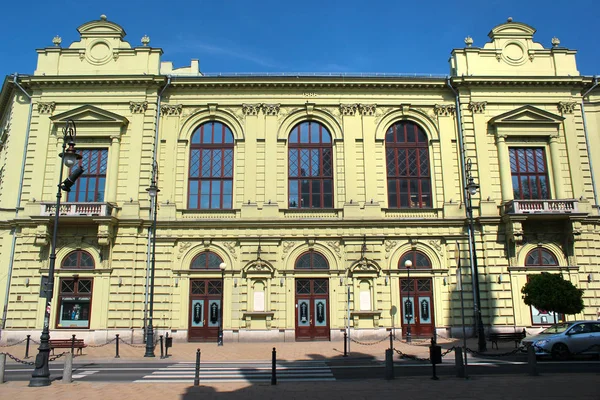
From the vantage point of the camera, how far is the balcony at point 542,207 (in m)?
29.4

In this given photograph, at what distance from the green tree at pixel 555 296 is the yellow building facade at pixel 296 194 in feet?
11.8

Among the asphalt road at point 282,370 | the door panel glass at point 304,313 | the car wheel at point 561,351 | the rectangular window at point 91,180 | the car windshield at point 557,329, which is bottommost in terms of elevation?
the asphalt road at point 282,370

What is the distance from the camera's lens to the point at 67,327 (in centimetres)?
2880

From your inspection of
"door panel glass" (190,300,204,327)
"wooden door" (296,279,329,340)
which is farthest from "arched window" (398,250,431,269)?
"door panel glass" (190,300,204,327)

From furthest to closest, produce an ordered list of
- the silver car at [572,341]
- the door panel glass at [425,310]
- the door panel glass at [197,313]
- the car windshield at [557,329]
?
the door panel glass at [425,310]
the door panel glass at [197,313]
the car windshield at [557,329]
the silver car at [572,341]

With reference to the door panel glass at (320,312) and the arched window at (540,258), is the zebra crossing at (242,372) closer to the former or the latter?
the door panel glass at (320,312)

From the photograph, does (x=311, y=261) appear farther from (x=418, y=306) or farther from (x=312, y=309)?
(x=418, y=306)

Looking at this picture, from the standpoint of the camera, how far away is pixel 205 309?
2977 cm

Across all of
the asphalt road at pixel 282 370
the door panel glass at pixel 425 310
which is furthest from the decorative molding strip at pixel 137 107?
the door panel glass at pixel 425 310

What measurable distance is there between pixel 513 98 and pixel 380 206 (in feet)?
37.5

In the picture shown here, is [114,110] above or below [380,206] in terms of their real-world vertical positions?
above

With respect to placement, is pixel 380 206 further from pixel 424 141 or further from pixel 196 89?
pixel 196 89

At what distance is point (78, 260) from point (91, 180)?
5.05 meters

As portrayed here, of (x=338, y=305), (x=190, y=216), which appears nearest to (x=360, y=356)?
(x=338, y=305)
